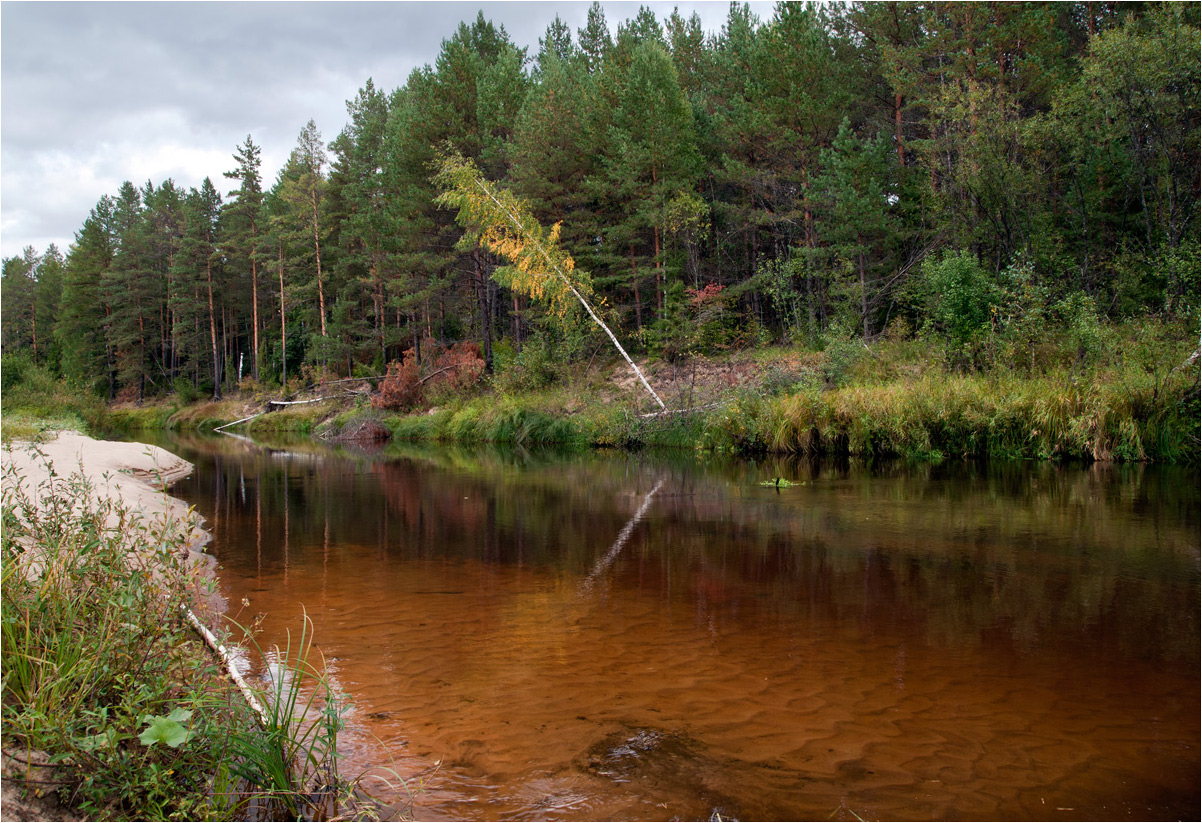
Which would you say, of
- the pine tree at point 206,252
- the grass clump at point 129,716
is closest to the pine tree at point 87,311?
the pine tree at point 206,252

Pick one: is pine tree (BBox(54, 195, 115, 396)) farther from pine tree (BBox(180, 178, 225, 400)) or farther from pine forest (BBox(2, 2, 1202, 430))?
pine forest (BBox(2, 2, 1202, 430))

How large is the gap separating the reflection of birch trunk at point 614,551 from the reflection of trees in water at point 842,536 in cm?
13

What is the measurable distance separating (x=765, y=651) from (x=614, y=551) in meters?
3.43

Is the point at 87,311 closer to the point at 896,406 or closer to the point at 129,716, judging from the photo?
the point at 896,406

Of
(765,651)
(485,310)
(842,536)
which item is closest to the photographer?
(765,651)

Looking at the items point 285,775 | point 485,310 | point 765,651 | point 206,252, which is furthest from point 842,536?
point 206,252

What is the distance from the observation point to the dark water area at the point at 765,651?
3221 mm

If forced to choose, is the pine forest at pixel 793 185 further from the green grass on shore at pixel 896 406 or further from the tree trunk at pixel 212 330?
the tree trunk at pixel 212 330

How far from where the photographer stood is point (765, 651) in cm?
487

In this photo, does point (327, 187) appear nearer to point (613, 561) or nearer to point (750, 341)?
point (750, 341)

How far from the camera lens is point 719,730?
3729 mm

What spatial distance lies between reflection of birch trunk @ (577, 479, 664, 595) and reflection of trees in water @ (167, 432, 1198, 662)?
0.13 meters

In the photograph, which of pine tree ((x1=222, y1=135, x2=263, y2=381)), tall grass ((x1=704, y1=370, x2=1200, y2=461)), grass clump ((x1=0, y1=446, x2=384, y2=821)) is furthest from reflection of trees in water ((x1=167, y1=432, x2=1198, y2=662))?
pine tree ((x1=222, y1=135, x2=263, y2=381))

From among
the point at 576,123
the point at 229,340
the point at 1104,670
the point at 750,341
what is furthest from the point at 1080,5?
the point at 229,340
